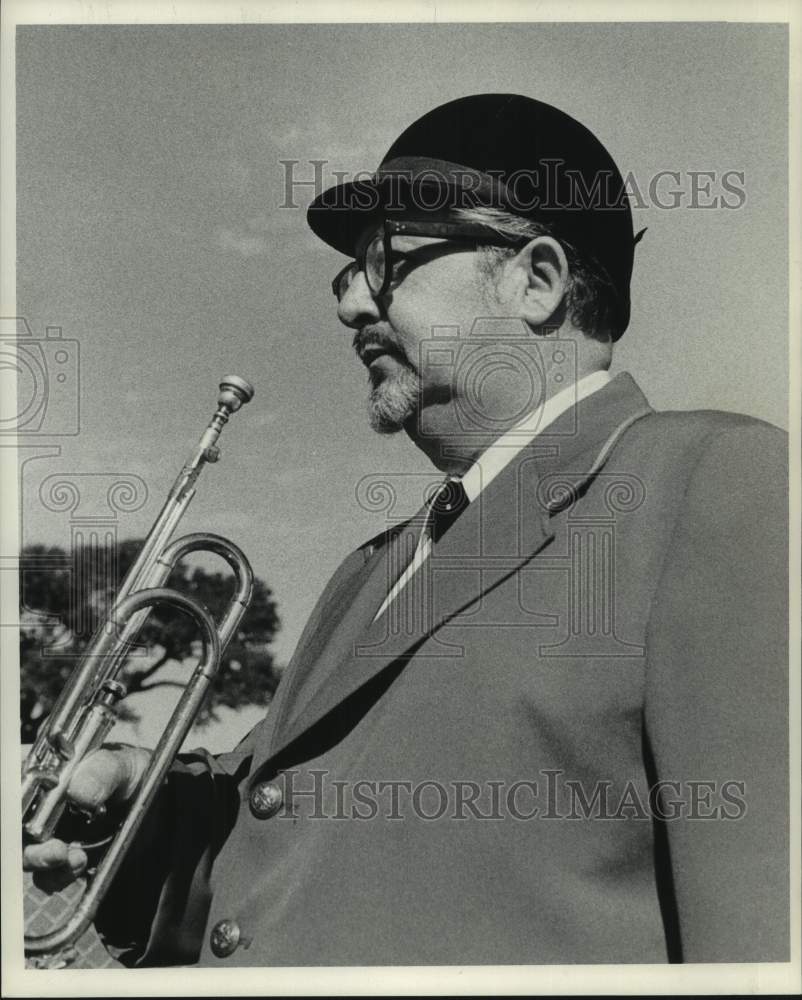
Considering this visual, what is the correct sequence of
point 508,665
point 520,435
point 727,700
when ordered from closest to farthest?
point 727,700, point 508,665, point 520,435

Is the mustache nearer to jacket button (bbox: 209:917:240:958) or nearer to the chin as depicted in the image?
the chin

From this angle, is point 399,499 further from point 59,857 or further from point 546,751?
point 59,857

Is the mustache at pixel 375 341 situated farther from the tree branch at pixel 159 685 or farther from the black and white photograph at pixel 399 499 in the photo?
the tree branch at pixel 159 685

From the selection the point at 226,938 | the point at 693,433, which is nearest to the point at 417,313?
the point at 693,433

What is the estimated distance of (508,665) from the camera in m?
3.65

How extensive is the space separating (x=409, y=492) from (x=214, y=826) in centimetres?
105

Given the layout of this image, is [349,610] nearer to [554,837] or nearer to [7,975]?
[554,837]

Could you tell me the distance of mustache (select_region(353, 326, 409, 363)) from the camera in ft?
12.8

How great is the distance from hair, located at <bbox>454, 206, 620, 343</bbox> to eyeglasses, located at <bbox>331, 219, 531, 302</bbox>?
2 cm

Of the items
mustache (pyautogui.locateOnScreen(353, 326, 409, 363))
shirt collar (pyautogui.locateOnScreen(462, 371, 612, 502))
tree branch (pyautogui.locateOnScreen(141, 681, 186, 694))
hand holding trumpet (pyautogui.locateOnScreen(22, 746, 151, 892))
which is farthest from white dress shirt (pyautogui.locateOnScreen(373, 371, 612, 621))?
hand holding trumpet (pyautogui.locateOnScreen(22, 746, 151, 892))

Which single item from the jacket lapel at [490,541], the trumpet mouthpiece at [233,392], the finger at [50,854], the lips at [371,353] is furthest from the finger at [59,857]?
the lips at [371,353]

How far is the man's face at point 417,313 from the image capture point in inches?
150

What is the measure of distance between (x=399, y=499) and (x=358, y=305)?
1.81 ft

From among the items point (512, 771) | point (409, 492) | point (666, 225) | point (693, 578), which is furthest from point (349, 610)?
point (666, 225)
